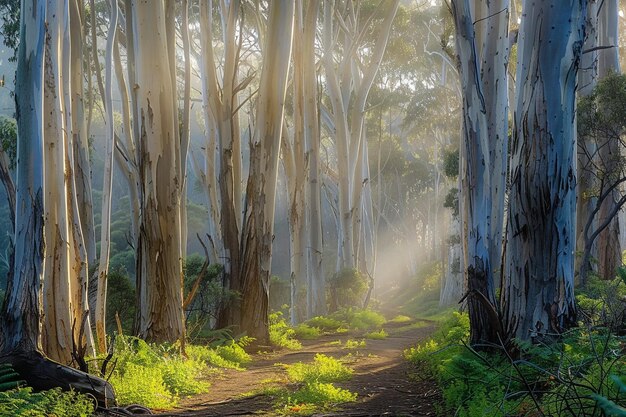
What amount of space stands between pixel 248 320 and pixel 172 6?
4966 mm

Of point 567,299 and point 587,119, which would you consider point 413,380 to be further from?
point 587,119

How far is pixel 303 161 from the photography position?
16891 millimetres

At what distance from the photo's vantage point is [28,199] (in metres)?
Answer: 5.17

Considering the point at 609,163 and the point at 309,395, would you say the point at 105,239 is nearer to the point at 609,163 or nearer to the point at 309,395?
the point at 309,395

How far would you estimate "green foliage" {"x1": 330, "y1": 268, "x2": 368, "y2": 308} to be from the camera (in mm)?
18734

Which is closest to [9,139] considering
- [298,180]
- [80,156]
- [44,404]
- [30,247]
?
[80,156]

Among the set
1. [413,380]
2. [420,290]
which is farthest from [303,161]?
[420,290]

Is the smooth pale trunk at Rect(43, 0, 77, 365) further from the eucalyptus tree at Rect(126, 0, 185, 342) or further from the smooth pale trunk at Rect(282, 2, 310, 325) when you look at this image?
the smooth pale trunk at Rect(282, 2, 310, 325)

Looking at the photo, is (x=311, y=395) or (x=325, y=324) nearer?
(x=311, y=395)

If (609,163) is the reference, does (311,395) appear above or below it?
below

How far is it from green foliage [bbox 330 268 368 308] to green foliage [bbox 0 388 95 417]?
1431cm

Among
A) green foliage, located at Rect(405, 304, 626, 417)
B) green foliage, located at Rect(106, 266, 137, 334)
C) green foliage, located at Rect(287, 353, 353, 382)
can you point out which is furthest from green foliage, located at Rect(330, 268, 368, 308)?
green foliage, located at Rect(405, 304, 626, 417)

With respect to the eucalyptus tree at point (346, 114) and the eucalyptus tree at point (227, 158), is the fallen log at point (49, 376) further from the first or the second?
the eucalyptus tree at point (346, 114)

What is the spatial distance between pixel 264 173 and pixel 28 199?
5929 mm
